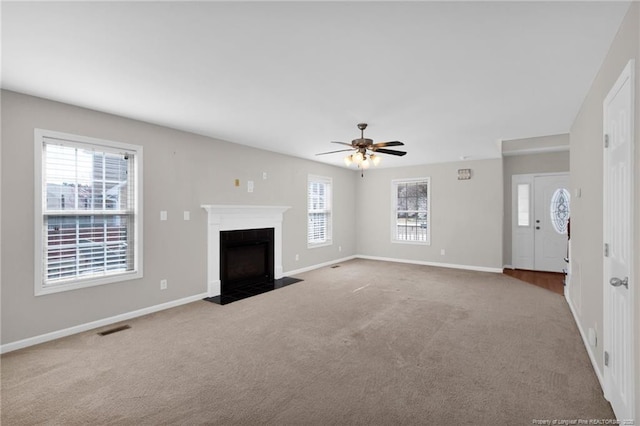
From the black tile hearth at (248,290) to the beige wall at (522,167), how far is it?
187 inches

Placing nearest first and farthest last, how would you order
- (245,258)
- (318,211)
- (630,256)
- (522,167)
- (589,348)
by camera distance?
(630,256) → (589,348) → (245,258) → (522,167) → (318,211)

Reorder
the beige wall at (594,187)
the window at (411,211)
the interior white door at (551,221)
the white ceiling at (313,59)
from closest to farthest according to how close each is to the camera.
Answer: the beige wall at (594,187) → the white ceiling at (313,59) → the interior white door at (551,221) → the window at (411,211)

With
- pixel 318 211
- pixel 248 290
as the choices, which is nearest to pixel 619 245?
pixel 248 290

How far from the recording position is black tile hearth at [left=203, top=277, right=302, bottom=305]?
4688 mm

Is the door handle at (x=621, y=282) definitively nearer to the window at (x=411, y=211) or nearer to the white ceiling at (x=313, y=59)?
the white ceiling at (x=313, y=59)

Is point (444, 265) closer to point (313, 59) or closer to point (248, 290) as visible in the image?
point (248, 290)

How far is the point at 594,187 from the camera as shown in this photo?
8.79ft

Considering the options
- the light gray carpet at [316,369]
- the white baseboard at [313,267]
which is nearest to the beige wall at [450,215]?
the white baseboard at [313,267]

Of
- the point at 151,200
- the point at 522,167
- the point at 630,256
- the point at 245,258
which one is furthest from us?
the point at 522,167

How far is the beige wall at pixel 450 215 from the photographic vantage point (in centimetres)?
665

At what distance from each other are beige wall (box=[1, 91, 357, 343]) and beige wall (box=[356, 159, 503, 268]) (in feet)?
7.62

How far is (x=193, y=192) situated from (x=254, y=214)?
121 cm

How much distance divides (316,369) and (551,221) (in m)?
6.27

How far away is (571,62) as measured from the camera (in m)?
2.49
